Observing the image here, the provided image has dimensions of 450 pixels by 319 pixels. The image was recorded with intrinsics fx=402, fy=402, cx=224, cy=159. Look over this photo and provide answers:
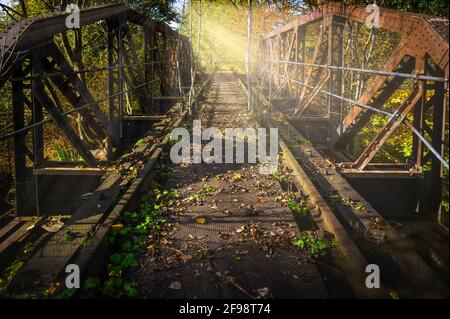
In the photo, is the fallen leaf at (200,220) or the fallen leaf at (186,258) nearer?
the fallen leaf at (186,258)

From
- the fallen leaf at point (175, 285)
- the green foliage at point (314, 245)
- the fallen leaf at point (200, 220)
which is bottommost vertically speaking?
the fallen leaf at point (175, 285)

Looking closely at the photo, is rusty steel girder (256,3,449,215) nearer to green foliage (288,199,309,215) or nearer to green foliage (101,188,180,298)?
green foliage (288,199,309,215)

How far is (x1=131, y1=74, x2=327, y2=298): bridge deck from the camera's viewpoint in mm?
3418

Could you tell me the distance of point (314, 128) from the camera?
10461mm

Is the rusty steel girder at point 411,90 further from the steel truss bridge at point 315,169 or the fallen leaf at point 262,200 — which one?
the fallen leaf at point 262,200

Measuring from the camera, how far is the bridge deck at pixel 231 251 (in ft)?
11.2

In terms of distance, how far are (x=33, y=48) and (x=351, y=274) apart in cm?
490

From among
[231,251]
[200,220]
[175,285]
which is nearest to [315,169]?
[200,220]

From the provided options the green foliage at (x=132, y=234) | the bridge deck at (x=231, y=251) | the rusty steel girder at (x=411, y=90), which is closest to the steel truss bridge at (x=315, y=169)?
the rusty steel girder at (x=411, y=90)

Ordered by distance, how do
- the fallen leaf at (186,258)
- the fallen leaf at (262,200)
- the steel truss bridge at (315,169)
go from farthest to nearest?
the fallen leaf at (262,200) → the fallen leaf at (186,258) → the steel truss bridge at (315,169)

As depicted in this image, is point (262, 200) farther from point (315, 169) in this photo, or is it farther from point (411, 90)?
point (411, 90)

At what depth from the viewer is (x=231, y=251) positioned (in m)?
4.07

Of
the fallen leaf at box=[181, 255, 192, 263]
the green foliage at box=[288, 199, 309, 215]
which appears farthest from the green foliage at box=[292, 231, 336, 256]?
the fallen leaf at box=[181, 255, 192, 263]
